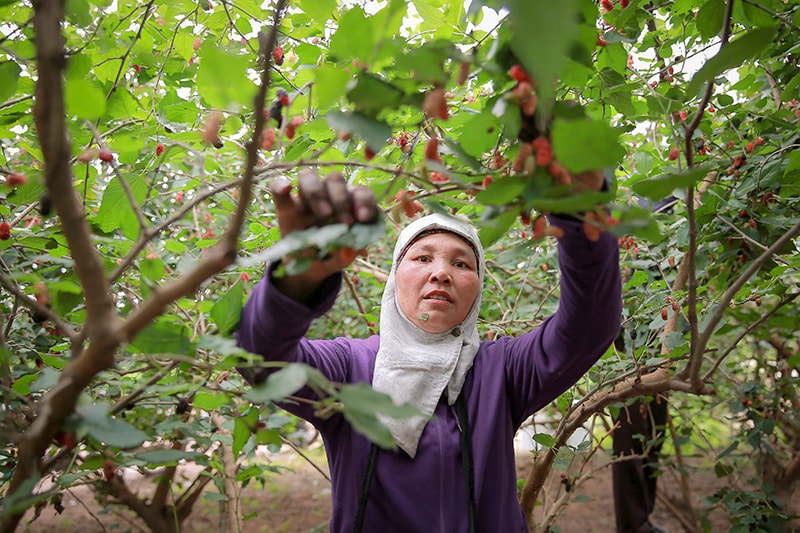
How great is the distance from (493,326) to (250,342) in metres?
1.42

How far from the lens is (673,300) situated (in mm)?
1810

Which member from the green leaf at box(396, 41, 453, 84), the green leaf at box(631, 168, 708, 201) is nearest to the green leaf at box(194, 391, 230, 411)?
the green leaf at box(396, 41, 453, 84)

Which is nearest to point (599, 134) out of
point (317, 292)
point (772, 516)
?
point (317, 292)

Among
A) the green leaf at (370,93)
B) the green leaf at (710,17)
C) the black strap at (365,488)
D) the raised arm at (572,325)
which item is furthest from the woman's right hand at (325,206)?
the green leaf at (710,17)

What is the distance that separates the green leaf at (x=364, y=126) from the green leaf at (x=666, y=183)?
0.34 metres

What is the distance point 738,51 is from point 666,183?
31 centimetres

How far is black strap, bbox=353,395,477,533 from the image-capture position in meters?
1.27

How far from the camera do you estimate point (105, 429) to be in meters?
0.74

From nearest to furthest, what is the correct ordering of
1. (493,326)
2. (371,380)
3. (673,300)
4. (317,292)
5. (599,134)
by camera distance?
(599,134) → (317,292) → (371,380) → (673,300) → (493,326)

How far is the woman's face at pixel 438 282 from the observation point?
1.45 m

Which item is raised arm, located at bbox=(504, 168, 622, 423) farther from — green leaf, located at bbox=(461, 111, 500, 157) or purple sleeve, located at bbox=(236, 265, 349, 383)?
purple sleeve, located at bbox=(236, 265, 349, 383)

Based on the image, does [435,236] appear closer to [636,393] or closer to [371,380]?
[371,380]

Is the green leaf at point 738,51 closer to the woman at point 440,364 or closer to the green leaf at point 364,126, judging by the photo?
A: the woman at point 440,364

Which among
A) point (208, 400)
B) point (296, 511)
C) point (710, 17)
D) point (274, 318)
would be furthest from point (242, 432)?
point (296, 511)
